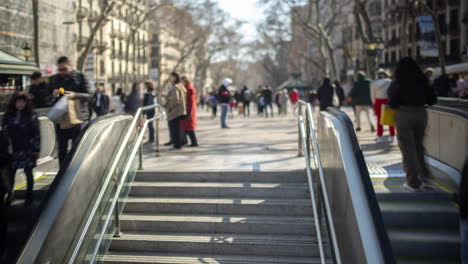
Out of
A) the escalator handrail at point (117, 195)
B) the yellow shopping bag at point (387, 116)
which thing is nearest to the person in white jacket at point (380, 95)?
the yellow shopping bag at point (387, 116)

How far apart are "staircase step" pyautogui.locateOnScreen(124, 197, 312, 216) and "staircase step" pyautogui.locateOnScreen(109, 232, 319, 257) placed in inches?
19.3

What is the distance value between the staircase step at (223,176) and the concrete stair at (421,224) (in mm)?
1391

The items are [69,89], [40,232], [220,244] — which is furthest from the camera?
[69,89]

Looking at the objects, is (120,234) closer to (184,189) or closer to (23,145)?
(184,189)

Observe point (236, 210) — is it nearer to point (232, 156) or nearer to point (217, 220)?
point (217, 220)

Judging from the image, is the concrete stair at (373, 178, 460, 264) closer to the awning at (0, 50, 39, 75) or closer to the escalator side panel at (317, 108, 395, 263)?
the escalator side panel at (317, 108, 395, 263)

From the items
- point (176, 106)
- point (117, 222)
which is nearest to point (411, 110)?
point (117, 222)

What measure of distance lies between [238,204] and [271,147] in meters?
5.25

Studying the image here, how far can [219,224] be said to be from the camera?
6.79 metres

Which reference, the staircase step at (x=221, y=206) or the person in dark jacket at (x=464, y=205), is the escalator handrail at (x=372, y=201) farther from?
the staircase step at (x=221, y=206)

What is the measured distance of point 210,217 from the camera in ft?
23.0

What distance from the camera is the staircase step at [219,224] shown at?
21.8 ft

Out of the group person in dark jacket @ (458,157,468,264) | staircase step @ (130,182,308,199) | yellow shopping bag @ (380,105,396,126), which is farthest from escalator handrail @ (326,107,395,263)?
yellow shopping bag @ (380,105,396,126)

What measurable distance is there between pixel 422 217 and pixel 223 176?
120 inches
